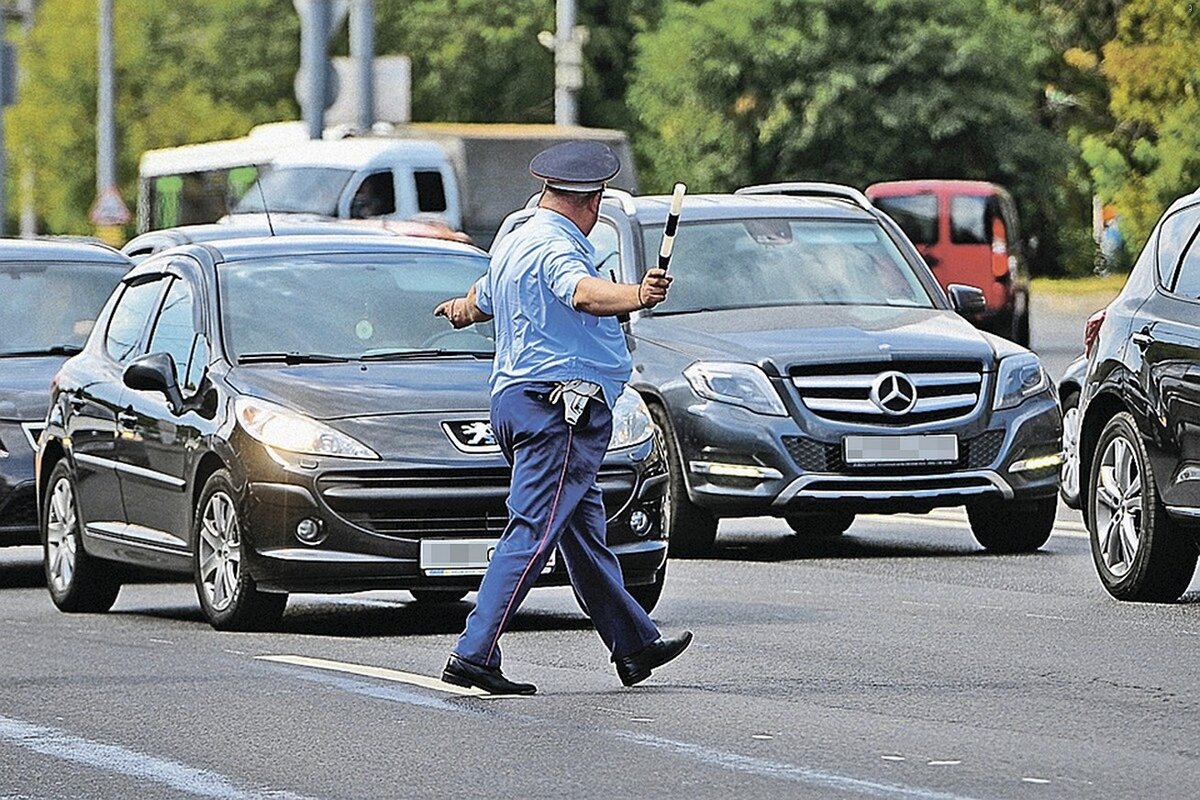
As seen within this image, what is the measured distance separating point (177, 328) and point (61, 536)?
3.88 ft

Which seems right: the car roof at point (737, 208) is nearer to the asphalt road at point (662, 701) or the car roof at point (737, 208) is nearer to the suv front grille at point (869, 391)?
the suv front grille at point (869, 391)

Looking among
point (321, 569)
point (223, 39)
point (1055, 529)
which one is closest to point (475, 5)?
point (223, 39)

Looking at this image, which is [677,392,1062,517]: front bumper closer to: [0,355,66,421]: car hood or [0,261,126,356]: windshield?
[0,355,66,421]: car hood

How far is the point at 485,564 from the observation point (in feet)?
37.5

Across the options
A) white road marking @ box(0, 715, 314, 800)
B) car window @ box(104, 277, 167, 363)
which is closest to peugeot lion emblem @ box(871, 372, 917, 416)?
car window @ box(104, 277, 167, 363)

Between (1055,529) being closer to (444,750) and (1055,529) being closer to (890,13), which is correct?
(444,750)

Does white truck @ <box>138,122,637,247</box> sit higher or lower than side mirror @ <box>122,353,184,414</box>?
lower

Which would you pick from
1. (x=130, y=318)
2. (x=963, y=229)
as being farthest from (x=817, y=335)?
(x=963, y=229)

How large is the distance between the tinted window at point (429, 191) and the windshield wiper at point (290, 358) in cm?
2627

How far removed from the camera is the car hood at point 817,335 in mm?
14766

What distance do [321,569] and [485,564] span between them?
583mm

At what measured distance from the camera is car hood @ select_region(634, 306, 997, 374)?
14.8m

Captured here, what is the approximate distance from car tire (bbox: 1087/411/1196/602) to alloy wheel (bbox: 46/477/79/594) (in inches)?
164

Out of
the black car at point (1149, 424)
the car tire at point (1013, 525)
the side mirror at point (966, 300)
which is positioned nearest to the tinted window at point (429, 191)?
the side mirror at point (966, 300)
